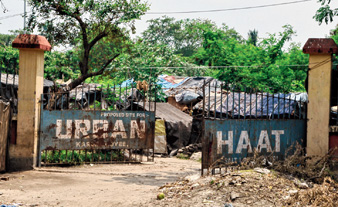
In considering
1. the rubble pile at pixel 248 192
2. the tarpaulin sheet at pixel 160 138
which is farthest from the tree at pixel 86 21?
the rubble pile at pixel 248 192

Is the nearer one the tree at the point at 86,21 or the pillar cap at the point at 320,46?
the pillar cap at the point at 320,46

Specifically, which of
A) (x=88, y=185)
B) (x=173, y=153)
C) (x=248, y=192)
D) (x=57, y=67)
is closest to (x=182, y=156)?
(x=173, y=153)

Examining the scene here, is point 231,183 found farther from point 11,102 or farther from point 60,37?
point 60,37

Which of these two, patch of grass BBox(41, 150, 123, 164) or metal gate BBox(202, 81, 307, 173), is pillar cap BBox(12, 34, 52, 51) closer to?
patch of grass BBox(41, 150, 123, 164)

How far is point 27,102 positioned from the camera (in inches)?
414

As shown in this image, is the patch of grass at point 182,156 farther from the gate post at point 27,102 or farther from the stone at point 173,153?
the gate post at point 27,102

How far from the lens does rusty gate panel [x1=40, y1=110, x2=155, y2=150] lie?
36.7ft

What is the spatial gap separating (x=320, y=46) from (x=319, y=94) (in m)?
1.15

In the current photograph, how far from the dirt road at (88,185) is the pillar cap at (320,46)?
15.1 ft

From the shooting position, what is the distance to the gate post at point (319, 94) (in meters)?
9.73

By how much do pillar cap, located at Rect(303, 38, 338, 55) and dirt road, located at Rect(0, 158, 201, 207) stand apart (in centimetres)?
460

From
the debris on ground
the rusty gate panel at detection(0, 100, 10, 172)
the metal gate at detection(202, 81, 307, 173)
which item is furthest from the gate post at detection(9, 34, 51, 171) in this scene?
the metal gate at detection(202, 81, 307, 173)

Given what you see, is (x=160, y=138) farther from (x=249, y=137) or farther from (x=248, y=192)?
(x=248, y=192)

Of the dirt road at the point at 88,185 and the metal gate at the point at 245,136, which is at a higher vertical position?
the metal gate at the point at 245,136
